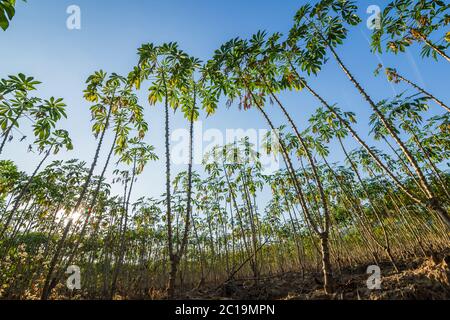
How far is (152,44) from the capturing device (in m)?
6.61

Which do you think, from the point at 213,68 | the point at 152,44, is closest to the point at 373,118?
the point at 213,68

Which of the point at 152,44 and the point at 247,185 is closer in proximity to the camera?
the point at 152,44

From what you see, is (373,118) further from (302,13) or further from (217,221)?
(217,221)

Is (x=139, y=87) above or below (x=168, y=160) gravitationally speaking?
above

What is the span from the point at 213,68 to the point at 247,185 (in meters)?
7.71
